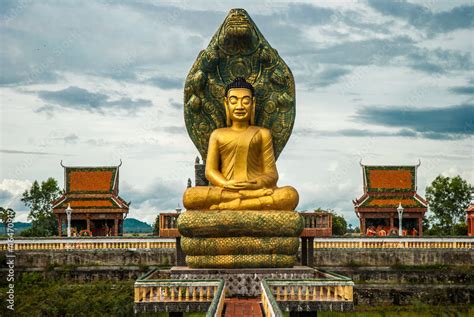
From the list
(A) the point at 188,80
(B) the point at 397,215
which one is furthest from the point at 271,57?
(B) the point at 397,215

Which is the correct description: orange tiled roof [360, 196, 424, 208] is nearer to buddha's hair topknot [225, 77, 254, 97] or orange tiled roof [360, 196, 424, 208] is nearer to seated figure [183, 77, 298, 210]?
seated figure [183, 77, 298, 210]

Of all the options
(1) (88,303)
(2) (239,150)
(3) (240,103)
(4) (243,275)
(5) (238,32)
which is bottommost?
(1) (88,303)

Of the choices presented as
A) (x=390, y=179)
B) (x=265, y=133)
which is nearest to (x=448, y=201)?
(x=390, y=179)

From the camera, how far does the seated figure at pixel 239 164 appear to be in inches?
627

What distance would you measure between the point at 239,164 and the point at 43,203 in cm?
2864

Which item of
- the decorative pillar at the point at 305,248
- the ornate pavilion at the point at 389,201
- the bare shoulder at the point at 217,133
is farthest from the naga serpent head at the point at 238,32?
the ornate pavilion at the point at 389,201

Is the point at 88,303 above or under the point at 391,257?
under

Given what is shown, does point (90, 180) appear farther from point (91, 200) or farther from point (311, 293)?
point (311, 293)

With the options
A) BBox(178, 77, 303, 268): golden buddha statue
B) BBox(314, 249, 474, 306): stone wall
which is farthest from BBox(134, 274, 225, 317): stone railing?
BBox(314, 249, 474, 306): stone wall

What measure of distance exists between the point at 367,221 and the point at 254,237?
22679 millimetres

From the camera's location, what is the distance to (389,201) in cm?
3638

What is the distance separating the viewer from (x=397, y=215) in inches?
1420

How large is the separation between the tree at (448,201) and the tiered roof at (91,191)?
58.1 feet

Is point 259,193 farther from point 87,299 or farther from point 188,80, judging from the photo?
point 87,299
